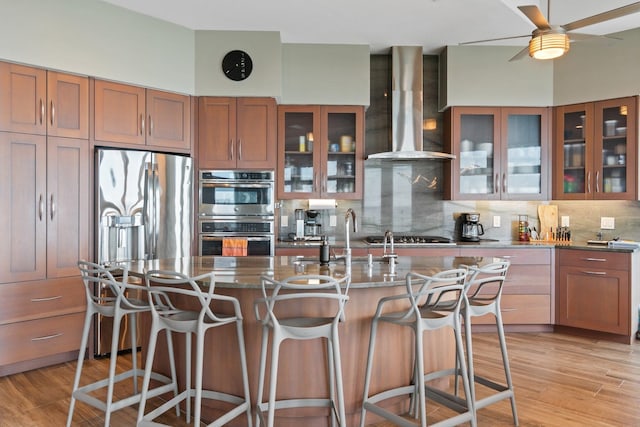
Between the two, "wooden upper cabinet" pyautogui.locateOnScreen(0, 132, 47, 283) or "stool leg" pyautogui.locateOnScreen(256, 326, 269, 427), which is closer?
"stool leg" pyautogui.locateOnScreen(256, 326, 269, 427)

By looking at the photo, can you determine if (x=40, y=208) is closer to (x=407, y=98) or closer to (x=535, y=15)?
(x=407, y=98)

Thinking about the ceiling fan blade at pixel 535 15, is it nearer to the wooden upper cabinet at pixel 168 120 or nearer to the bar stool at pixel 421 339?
the bar stool at pixel 421 339

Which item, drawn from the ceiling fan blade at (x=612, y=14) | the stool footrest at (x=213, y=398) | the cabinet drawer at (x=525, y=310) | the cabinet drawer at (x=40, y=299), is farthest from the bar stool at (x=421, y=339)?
the cabinet drawer at (x=40, y=299)

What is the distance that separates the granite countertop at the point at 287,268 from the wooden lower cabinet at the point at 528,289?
157 centimetres

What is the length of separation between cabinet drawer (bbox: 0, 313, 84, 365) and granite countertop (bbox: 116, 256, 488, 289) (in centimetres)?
112

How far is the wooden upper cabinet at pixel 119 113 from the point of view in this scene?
377 cm

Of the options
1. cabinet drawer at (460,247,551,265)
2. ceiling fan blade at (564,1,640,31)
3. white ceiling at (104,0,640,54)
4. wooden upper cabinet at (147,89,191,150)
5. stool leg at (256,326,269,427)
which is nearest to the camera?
stool leg at (256,326,269,427)

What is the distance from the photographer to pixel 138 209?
3.86 m

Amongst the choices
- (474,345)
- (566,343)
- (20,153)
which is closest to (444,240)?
(474,345)

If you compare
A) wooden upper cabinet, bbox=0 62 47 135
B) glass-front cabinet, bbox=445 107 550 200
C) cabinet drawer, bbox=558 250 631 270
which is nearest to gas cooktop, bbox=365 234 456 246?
glass-front cabinet, bbox=445 107 550 200

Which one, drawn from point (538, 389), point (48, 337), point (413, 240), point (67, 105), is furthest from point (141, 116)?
point (538, 389)

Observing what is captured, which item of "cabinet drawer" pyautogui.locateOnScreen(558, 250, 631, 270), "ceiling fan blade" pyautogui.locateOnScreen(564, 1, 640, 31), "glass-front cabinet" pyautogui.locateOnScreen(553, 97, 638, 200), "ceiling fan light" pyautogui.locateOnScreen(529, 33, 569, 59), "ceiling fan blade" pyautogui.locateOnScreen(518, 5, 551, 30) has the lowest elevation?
"cabinet drawer" pyautogui.locateOnScreen(558, 250, 631, 270)

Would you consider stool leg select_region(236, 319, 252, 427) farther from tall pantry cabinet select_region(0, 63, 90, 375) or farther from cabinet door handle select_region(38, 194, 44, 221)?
cabinet door handle select_region(38, 194, 44, 221)

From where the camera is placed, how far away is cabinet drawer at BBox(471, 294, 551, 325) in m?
4.49
